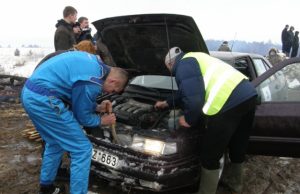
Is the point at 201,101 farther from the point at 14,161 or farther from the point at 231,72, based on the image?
the point at 14,161

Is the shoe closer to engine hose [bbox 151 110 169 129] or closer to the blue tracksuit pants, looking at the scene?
engine hose [bbox 151 110 169 129]

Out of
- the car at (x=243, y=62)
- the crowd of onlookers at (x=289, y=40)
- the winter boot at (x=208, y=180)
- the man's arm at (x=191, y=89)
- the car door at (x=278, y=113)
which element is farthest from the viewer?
the crowd of onlookers at (x=289, y=40)

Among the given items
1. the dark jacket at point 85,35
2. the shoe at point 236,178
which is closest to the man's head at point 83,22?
the dark jacket at point 85,35

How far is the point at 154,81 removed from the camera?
515cm

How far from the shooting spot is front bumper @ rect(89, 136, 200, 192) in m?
3.41

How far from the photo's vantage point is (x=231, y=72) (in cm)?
341

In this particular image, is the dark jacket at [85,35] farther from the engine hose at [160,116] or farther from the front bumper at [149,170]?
the front bumper at [149,170]

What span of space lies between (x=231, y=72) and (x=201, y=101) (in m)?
0.44

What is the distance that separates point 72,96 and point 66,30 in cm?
362

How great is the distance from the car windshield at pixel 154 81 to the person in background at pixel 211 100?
1.43m

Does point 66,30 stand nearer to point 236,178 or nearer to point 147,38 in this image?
point 147,38

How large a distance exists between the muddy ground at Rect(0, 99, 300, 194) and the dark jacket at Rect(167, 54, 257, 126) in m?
1.18

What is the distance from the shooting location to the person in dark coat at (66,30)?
6.38 metres

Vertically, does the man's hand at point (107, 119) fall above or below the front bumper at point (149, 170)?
above
